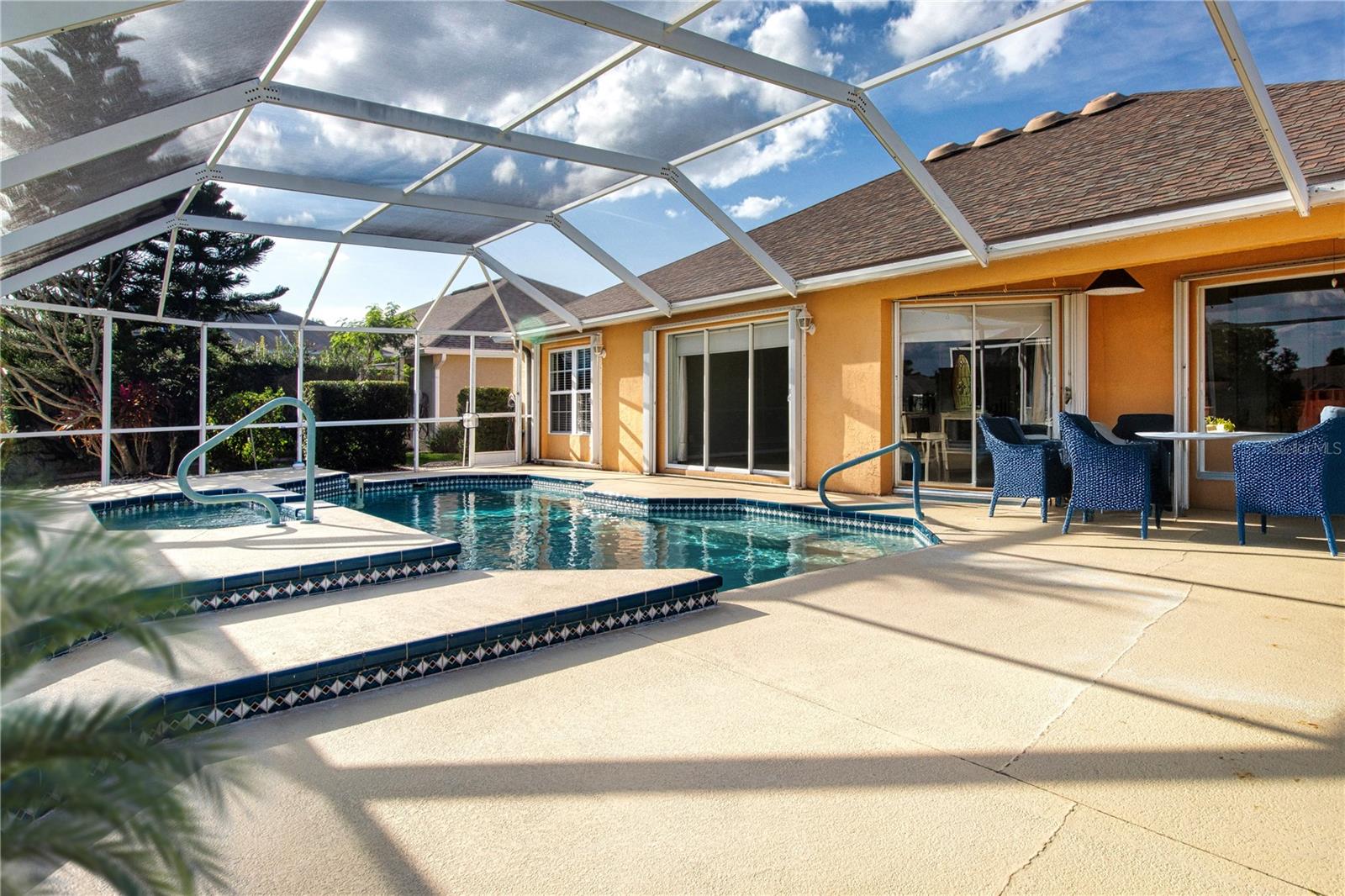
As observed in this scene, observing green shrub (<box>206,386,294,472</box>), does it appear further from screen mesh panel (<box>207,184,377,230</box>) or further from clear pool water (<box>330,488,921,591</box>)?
screen mesh panel (<box>207,184,377,230</box>)

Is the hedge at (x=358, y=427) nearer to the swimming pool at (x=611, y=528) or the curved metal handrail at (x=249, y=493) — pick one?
the swimming pool at (x=611, y=528)

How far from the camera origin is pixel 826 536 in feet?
26.1

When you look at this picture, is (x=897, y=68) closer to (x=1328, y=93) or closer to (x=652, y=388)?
(x=1328, y=93)

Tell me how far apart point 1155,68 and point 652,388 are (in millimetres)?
7965

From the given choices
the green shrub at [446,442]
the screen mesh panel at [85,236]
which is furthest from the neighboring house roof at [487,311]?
the screen mesh panel at [85,236]

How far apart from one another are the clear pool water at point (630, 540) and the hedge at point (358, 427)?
342cm

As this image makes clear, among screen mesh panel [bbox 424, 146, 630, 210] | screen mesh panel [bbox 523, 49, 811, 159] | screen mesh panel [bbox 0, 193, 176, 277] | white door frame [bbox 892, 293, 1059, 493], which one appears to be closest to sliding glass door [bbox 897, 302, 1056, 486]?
white door frame [bbox 892, 293, 1059, 493]

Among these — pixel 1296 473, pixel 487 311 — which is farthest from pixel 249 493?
pixel 487 311

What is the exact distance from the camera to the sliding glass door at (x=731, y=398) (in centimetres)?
1150

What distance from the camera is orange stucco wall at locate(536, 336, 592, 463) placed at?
15297 millimetres

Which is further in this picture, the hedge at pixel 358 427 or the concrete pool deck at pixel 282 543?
the hedge at pixel 358 427

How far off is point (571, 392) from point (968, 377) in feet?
26.8

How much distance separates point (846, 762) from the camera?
260cm

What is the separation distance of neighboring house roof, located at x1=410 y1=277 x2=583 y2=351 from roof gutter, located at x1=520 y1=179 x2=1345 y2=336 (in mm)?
5108
